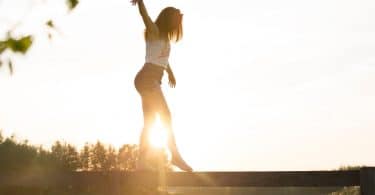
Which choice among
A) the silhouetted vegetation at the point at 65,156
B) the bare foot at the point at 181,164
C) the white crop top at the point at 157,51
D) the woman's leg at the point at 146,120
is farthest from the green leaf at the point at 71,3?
the silhouetted vegetation at the point at 65,156

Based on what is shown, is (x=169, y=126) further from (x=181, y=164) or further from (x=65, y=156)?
(x=65, y=156)

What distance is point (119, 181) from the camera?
308 inches

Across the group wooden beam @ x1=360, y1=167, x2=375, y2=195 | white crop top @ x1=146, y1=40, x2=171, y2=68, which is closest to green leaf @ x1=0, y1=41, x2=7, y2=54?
wooden beam @ x1=360, y1=167, x2=375, y2=195

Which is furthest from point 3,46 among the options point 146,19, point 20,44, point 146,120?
point 146,120

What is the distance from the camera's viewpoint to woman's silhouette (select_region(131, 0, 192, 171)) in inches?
328

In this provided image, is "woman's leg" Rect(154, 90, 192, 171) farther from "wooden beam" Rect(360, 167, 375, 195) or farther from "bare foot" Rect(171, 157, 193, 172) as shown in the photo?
"wooden beam" Rect(360, 167, 375, 195)

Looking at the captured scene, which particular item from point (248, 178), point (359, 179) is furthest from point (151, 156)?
point (359, 179)

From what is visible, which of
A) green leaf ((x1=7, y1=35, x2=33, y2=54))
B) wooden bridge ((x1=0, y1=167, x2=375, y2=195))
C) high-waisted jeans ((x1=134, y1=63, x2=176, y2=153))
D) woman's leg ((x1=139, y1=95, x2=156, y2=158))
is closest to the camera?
green leaf ((x1=7, y1=35, x2=33, y2=54))

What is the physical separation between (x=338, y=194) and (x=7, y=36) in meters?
46.0

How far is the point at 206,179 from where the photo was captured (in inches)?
304

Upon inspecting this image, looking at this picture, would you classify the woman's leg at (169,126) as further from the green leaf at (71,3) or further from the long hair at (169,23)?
the green leaf at (71,3)

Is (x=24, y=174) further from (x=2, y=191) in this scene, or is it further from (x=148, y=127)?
(x=2, y=191)

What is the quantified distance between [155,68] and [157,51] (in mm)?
241

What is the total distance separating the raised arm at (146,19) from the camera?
8.09 m
